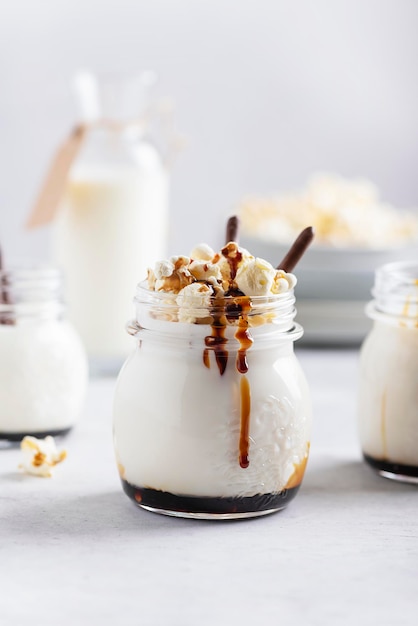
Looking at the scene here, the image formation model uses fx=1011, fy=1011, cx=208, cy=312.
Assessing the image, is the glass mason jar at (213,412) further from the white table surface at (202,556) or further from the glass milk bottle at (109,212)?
the glass milk bottle at (109,212)

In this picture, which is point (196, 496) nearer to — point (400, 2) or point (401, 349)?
point (401, 349)

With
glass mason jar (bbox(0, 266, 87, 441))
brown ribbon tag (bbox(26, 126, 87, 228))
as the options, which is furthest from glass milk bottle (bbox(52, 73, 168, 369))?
glass mason jar (bbox(0, 266, 87, 441))

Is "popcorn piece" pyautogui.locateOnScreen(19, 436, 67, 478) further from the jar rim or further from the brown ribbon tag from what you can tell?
the brown ribbon tag

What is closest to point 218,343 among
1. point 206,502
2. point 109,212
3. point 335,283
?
point 206,502

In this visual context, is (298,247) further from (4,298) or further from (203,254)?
(4,298)

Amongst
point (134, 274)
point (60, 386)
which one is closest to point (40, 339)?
point (60, 386)

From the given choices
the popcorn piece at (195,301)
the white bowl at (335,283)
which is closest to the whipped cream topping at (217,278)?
the popcorn piece at (195,301)
